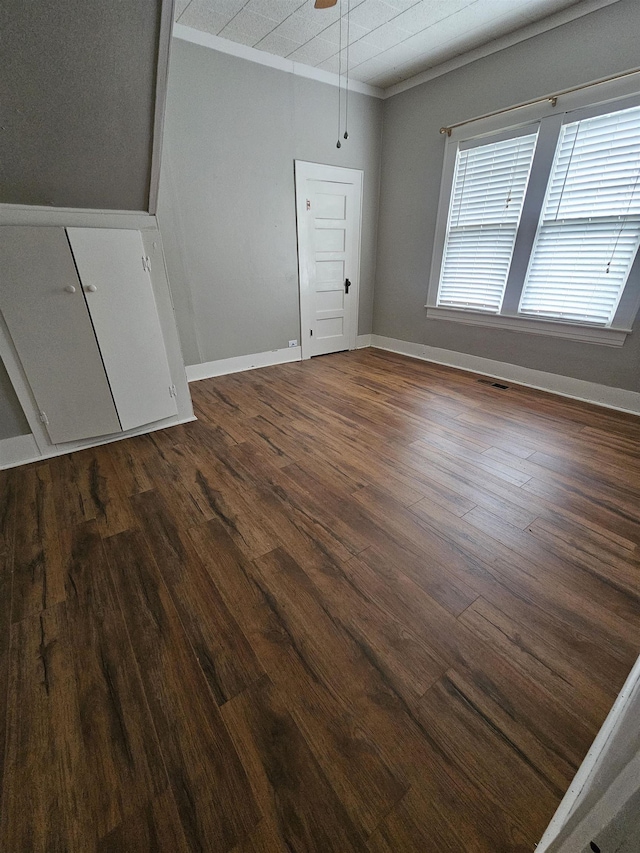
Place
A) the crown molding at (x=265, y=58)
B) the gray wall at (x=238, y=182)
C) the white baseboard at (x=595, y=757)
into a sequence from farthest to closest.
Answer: the gray wall at (x=238, y=182) < the crown molding at (x=265, y=58) < the white baseboard at (x=595, y=757)

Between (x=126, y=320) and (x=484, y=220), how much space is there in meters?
3.39

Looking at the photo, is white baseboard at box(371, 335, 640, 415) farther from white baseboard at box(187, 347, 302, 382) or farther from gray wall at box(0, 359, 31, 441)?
gray wall at box(0, 359, 31, 441)

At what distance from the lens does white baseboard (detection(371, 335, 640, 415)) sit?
2.85 meters

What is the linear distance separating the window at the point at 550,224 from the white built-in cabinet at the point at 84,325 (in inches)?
124

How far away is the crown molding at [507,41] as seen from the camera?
96.5 inches

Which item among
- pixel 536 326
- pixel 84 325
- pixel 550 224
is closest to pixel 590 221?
pixel 550 224

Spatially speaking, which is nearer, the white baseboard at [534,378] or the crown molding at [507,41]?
the crown molding at [507,41]

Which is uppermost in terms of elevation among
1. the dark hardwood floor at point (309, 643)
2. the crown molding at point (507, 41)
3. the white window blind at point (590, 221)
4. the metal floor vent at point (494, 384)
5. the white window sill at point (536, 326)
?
the crown molding at point (507, 41)

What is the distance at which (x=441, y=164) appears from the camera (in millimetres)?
3584

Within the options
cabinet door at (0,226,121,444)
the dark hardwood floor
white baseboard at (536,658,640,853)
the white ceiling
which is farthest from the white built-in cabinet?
white baseboard at (536,658,640,853)

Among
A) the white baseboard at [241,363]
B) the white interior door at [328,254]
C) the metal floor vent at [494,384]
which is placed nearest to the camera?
the metal floor vent at [494,384]

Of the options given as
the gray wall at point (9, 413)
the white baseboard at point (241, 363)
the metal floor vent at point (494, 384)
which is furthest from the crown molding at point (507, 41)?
the gray wall at point (9, 413)

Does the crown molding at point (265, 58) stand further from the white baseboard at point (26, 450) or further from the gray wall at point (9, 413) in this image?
the white baseboard at point (26, 450)

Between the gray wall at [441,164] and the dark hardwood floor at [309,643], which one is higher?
the gray wall at [441,164]
